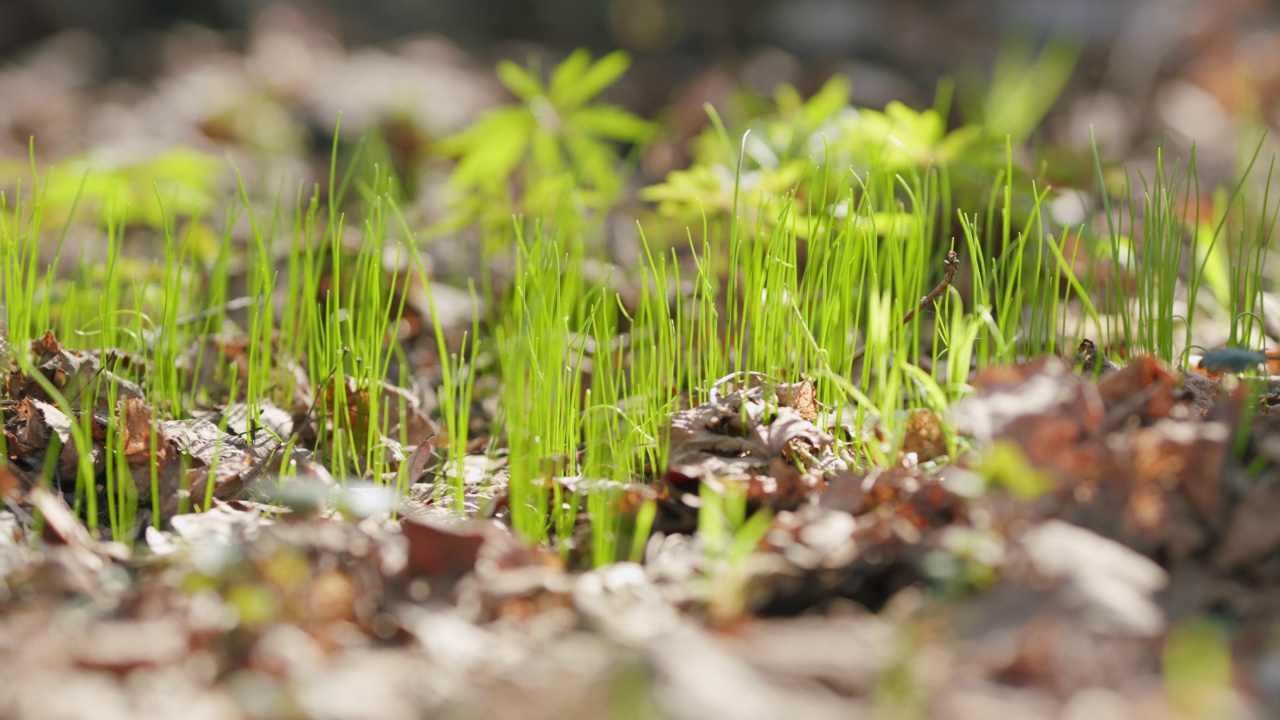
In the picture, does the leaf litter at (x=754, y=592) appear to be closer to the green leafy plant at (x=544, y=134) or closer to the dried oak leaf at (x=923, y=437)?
the dried oak leaf at (x=923, y=437)

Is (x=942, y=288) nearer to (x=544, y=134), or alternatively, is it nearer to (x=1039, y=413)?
(x=1039, y=413)

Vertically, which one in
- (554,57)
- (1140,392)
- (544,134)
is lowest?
(1140,392)

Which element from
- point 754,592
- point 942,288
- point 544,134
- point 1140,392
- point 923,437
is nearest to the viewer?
point 754,592

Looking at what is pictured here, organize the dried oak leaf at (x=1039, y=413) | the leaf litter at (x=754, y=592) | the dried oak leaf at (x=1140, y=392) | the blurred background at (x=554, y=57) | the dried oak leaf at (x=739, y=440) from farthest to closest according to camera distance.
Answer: the blurred background at (x=554, y=57)
the dried oak leaf at (x=739, y=440)
the dried oak leaf at (x=1140, y=392)
the dried oak leaf at (x=1039, y=413)
the leaf litter at (x=754, y=592)

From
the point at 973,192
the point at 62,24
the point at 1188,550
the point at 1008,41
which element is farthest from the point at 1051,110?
the point at 62,24

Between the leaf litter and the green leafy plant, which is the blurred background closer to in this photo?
the green leafy plant

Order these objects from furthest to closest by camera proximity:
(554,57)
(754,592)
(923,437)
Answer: (554,57)
(923,437)
(754,592)

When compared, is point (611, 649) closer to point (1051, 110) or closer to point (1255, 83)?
point (1051, 110)

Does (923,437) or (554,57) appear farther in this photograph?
(554,57)

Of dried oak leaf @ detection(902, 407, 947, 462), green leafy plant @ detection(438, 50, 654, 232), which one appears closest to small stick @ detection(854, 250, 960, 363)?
dried oak leaf @ detection(902, 407, 947, 462)

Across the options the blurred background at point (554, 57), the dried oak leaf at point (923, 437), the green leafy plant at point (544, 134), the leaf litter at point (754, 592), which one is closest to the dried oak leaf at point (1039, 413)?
the leaf litter at point (754, 592)

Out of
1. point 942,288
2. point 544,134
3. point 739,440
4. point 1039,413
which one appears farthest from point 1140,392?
point 544,134
